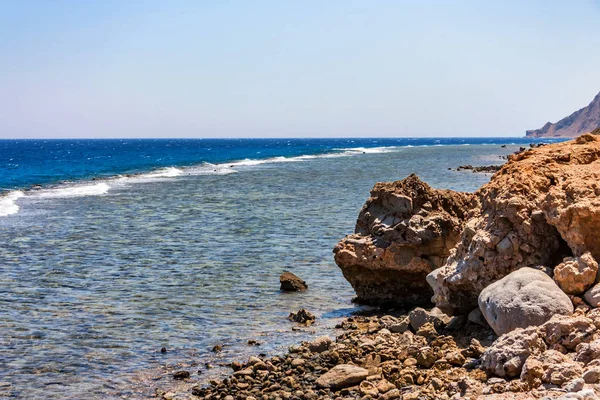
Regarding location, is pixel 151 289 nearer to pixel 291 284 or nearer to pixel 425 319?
pixel 291 284

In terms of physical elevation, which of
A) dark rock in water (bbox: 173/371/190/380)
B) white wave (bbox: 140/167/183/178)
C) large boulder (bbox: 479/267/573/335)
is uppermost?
large boulder (bbox: 479/267/573/335)

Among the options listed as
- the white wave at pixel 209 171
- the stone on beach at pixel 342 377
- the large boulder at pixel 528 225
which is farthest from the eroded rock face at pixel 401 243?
the white wave at pixel 209 171

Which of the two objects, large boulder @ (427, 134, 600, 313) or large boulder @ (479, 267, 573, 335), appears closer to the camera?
large boulder @ (479, 267, 573, 335)

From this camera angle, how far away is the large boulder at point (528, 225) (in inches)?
468

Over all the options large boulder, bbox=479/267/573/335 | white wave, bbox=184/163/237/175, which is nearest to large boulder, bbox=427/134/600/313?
large boulder, bbox=479/267/573/335

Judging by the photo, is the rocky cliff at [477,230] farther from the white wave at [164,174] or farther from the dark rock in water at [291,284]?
the white wave at [164,174]

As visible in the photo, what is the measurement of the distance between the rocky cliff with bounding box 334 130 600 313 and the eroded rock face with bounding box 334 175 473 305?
0.9 inches

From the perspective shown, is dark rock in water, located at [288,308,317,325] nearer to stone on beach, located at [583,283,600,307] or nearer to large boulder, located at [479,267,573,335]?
large boulder, located at [479,267,573,335]

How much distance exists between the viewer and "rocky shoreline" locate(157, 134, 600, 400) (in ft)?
32.0

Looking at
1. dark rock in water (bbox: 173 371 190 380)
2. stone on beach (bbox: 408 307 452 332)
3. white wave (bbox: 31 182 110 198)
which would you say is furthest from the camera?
white wave (bbox: 31 182 110 198)

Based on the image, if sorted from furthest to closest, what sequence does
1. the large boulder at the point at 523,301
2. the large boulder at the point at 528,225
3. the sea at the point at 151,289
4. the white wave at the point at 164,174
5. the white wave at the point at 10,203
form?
1. the white wave at the point at 164,174
2. the white wave at the point at 10,203
3. the sea at the point at 151,289
4. the large boulder at the point at 528,225
5. the large boulder at the point at 523,301

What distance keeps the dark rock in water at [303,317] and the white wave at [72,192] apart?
3536cm

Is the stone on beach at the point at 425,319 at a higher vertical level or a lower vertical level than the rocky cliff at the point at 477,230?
lower

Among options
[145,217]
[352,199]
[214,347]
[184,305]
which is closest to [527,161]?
[214,347]
